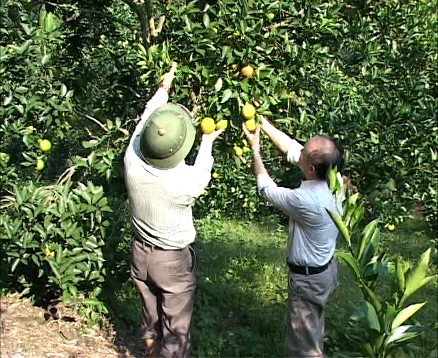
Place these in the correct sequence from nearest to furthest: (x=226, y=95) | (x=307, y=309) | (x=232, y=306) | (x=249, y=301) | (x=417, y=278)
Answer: (x=417, y=278) → (x=226, y=95) → (x=307, y=309) → (x=232, y=306) → (x=249, y=301)

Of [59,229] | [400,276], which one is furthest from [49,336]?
[400,276]

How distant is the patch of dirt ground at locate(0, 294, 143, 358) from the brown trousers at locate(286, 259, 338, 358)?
0.95 meters

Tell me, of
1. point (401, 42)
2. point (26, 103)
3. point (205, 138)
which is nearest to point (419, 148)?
point (401, 42)

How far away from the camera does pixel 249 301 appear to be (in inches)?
186

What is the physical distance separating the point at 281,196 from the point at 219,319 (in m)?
1.51

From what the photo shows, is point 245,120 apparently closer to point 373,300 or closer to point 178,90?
point 178,90

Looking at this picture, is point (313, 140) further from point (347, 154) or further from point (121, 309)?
point (121, 309)

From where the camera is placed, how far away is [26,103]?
3305 millimetres

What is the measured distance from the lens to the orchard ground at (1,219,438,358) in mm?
3590

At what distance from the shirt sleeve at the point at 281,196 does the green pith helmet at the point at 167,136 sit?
0.44 meters

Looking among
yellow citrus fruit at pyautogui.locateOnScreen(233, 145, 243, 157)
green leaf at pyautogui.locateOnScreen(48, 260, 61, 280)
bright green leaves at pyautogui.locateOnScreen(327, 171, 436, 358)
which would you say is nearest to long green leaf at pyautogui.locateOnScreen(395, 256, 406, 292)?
bright green leaves at pyautogui.locateOnScreen(327, 171, 436, 358)

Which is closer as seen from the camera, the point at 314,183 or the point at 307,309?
the point at 314,183

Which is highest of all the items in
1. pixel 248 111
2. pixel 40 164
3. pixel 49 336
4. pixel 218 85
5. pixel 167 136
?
pixel 218 85

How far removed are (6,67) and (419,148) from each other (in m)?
2.67
